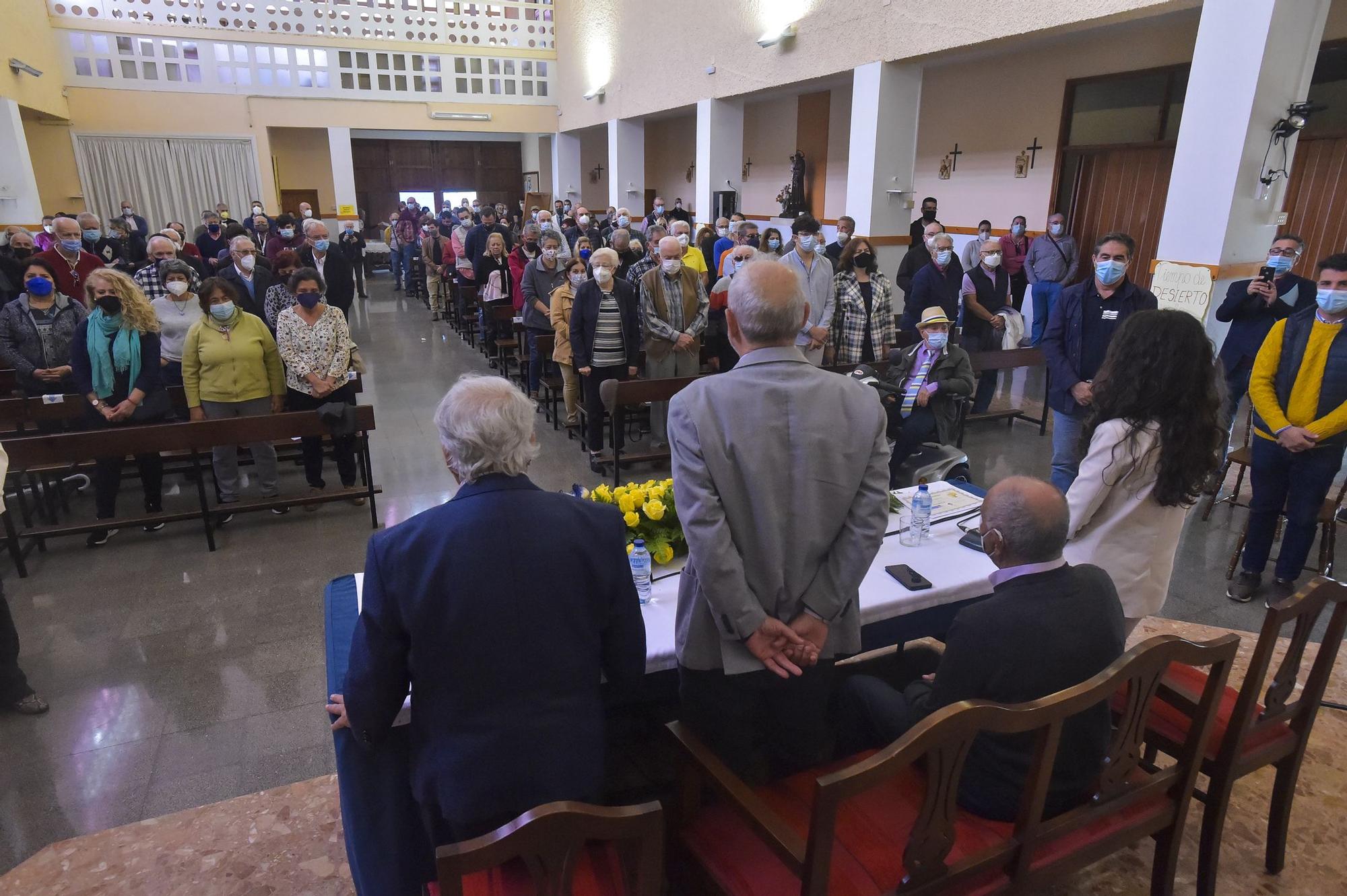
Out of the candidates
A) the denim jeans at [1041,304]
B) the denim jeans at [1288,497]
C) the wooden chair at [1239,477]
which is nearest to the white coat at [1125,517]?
the denim jeans at [1288,497]

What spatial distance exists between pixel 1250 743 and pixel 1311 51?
5.67 meters

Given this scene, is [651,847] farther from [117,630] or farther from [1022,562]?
[117,630]

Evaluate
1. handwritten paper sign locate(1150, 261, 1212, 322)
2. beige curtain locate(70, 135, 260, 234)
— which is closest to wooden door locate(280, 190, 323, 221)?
beige curtain locate(70, 135, 260, 234)

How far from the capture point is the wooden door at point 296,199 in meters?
18.1

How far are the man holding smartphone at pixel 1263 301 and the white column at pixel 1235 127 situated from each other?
0.81 meters

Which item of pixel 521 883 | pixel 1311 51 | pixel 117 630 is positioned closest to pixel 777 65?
pixel 1311 51

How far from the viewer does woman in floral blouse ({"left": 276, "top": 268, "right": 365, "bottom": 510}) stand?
4.77 meters

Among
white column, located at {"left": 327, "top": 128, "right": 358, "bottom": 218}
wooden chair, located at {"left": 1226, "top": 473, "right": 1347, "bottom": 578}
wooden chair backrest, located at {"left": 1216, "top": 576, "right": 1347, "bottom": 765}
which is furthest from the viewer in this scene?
white column, located at {"left": 327, "top": 128, "right": 358, "bottom": 218}

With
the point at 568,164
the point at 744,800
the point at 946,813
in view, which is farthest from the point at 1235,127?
the point at 568,164

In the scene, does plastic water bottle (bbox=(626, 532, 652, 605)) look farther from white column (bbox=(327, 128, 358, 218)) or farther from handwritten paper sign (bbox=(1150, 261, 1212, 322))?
white column (bbox=(327, 128, 358, 218))

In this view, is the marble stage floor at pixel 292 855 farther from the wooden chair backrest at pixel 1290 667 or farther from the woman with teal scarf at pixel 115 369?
the woman with teal scarf at pixel 115 369

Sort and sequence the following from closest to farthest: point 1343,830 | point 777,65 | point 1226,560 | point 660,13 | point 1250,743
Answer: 1. point 1250,743
2. point 1343,830
3. point 1226,560
4. point 777,65
5. point 660,13

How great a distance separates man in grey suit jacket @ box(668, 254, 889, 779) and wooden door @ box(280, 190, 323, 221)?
19.0 metres

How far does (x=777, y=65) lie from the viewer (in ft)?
34.9
